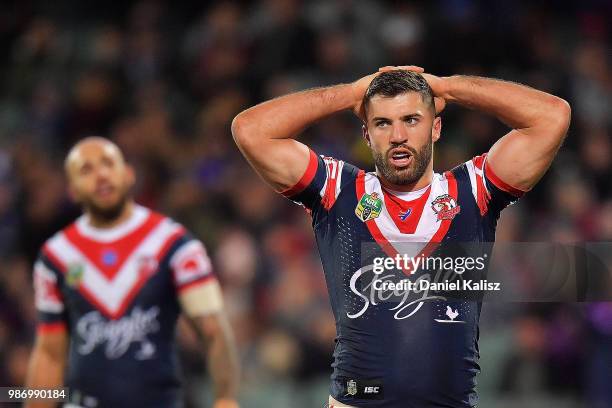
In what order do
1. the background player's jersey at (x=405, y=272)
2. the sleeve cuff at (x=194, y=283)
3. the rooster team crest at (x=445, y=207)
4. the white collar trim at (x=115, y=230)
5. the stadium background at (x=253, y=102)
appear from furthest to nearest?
the stadium background at (x=253, y=102) < the white collar trim at (x=115, y=230) < the sleeve cuff at (x=194, y=283) < the rooster team crest at (x=445, y=207) < the background player's jersey at (x=405, y=272)

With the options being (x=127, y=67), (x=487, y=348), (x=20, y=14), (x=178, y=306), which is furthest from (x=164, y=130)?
(x=178, y=306)

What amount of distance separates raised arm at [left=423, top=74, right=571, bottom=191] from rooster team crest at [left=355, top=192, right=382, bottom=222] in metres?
0.50

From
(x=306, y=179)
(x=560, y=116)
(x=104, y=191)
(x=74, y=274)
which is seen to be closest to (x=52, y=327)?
(x=74, y=274)

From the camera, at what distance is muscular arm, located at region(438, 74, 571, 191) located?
4527 millimetres

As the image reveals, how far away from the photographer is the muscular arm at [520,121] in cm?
453

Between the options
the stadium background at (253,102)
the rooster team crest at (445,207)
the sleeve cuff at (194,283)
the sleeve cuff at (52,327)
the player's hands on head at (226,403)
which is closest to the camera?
the rooster team crest at (445,207)

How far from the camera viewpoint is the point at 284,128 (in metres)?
4.70

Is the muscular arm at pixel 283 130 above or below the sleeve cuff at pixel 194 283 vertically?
above

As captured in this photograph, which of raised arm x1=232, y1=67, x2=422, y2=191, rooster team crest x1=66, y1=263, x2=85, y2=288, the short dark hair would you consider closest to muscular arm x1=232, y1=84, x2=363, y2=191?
raised arm x1=232, y1=67, x2=422, y2=191

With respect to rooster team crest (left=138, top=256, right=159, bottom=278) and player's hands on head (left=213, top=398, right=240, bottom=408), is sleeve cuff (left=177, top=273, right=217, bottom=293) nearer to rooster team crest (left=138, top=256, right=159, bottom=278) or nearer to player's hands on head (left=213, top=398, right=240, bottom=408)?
rooster team crest (left=138, top=256, right=159, bottom=278)

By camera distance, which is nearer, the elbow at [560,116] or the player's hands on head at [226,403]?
the elbow at [560,116]

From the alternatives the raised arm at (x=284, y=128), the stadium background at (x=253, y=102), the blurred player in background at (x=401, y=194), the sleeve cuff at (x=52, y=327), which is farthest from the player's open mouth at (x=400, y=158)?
the stadium background at (x=253, y=102)

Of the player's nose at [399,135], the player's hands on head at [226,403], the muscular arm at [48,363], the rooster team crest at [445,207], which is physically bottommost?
the player's hands on head at [226,403]

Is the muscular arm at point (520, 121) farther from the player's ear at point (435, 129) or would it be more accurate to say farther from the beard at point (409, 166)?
the beard at point (409, 166)
